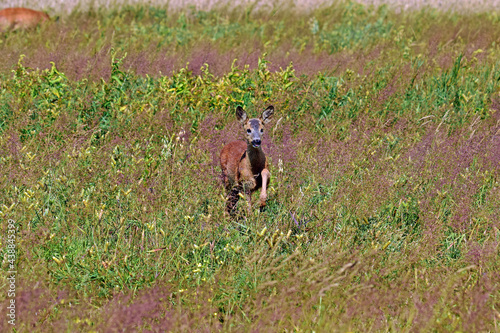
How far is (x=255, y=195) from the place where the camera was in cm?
523

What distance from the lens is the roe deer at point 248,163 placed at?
4965mm

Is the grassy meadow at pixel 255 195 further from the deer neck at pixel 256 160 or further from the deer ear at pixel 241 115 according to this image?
the deer ear at pixel 241 115

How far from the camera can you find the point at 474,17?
13.1 m

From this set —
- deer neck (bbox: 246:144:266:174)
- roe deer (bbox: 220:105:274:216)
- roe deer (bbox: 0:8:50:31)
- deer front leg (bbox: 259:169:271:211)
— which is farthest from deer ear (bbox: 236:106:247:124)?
roe deer (bbox: 0:8:50:31)

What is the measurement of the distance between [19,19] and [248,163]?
26.3ft

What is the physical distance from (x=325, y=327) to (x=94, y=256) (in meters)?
1.51

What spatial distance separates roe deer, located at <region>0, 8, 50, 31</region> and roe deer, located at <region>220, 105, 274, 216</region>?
730 centimetres

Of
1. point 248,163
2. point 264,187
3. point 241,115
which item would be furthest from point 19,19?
point 264,187

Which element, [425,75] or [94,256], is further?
[425,75]

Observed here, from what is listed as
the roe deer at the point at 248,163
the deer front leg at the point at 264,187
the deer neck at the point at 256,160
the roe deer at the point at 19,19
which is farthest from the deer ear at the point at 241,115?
the roe deer at the point at 19,19

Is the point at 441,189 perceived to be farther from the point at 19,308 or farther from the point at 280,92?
the point at 19,308

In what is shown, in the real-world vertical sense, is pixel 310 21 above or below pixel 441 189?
above

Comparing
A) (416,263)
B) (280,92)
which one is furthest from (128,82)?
(416,263)

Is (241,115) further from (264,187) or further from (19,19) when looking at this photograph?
(19,19)
